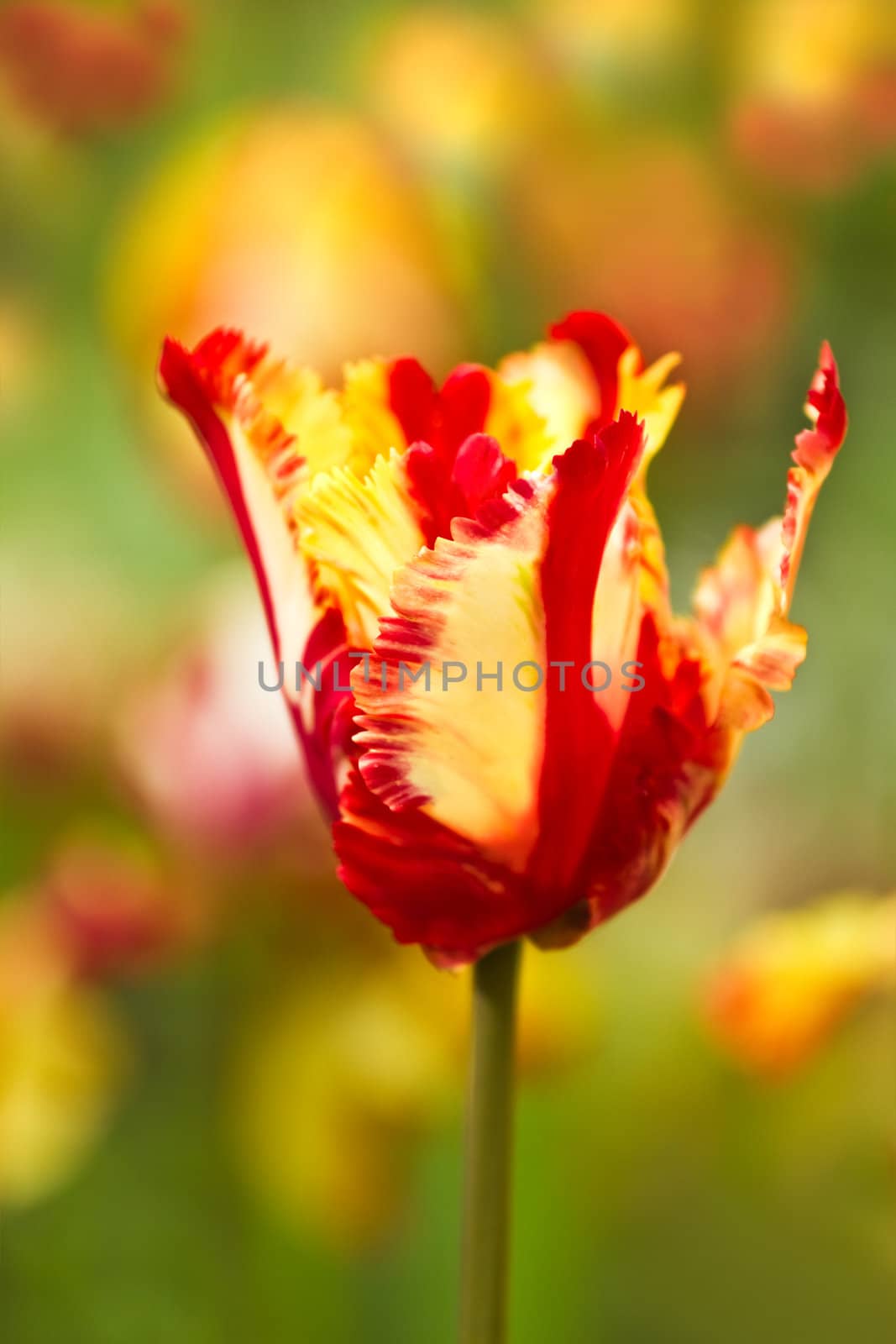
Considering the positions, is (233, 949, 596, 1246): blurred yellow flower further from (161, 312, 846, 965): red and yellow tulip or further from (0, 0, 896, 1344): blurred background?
(161, 312, 846, 965): red and yellow tulip

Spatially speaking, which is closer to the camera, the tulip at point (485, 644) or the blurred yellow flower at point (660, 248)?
the tulip at point (485, 644)

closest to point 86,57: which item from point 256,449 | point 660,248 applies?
point 660,248

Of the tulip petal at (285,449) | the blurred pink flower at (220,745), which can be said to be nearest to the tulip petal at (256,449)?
the tulip petal at (285,449)

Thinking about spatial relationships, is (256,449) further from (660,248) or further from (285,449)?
Result: (660,248)

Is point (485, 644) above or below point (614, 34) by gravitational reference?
below

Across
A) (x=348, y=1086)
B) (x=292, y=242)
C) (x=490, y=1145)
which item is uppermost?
(x=292, y=242)

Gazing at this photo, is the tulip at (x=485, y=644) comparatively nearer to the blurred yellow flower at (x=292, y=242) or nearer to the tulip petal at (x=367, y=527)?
the tulip petal at (x=367, y=527)

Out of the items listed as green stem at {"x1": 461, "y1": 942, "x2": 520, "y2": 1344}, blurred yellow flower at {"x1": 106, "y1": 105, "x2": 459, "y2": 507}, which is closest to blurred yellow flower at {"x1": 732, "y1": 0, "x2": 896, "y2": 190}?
blurred yellow flower at {"x1": 106, "y1": 105, "x2": 459, "y2": 507}

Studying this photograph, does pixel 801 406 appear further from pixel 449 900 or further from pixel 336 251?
pixel 449 900
